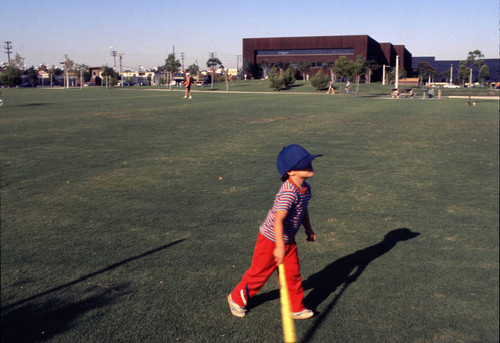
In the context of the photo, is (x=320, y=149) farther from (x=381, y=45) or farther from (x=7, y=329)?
(x=381, y=45)

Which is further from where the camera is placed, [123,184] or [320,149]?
[320,149]

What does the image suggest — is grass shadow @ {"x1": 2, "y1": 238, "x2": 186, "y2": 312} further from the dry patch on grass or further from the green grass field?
the dry patch on grass

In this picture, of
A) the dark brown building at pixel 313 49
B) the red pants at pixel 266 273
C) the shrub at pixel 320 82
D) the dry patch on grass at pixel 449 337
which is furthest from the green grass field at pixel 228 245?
the dark brown building at pixel 313 49

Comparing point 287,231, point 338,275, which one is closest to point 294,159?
point 287,231

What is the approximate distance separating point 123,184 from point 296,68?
9713 cm

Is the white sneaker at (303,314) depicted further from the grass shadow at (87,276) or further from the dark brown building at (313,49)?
the dark brown building at (313,49)

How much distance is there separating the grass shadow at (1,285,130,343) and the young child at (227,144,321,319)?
1.13 metres

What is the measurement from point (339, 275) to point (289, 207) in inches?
54.2

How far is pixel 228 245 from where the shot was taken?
513 centimetres

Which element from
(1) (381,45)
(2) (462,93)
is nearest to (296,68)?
(1) (381,45)

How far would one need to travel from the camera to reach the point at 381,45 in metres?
115

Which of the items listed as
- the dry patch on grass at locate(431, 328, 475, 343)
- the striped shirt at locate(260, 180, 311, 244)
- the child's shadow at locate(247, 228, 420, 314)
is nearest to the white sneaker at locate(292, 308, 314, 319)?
the child's shadow at locate(247, 228, 420, 314)

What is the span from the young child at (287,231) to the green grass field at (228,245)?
192 millimetres

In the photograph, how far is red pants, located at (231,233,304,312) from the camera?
3.60 meters
